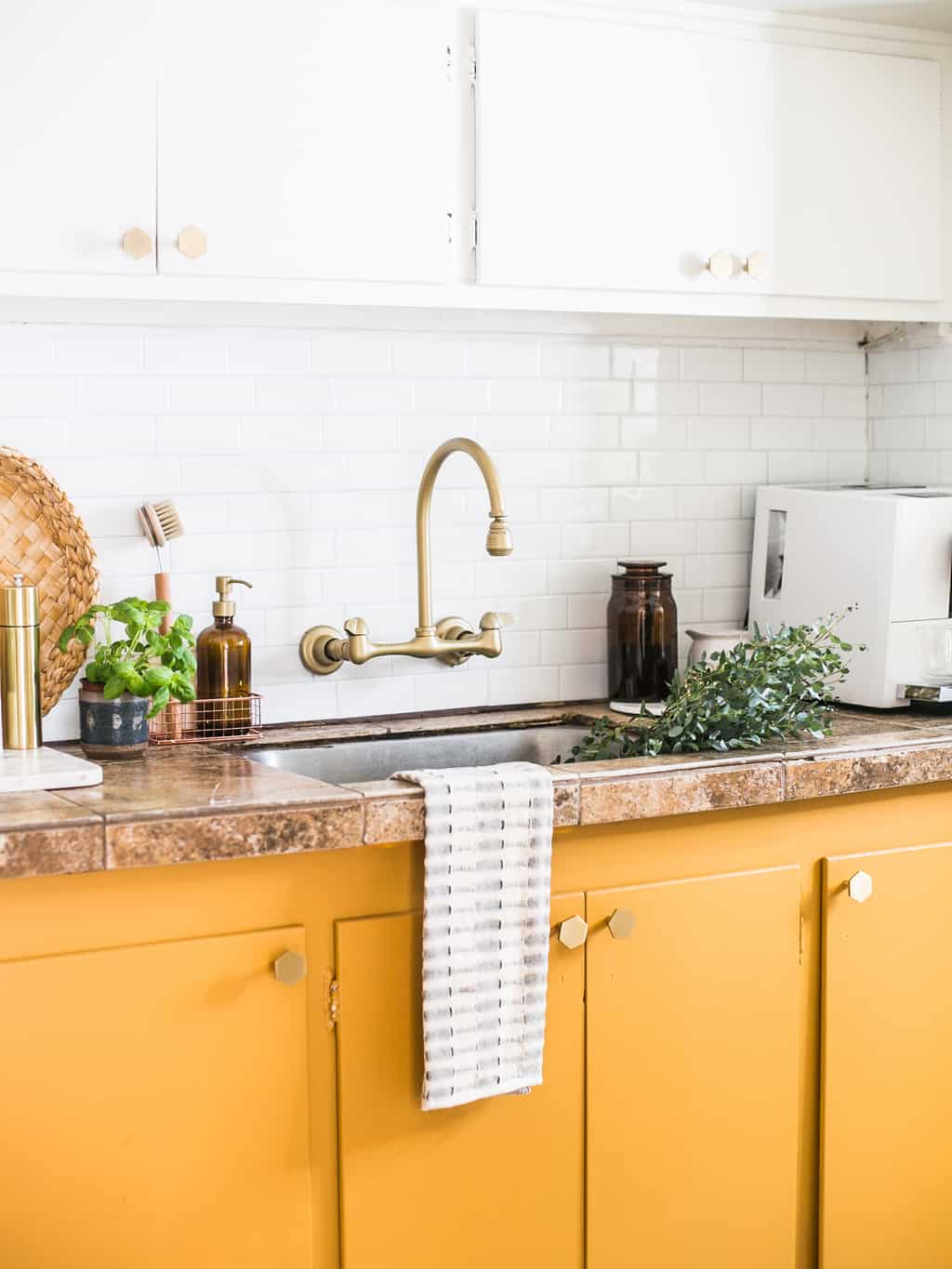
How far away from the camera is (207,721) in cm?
258

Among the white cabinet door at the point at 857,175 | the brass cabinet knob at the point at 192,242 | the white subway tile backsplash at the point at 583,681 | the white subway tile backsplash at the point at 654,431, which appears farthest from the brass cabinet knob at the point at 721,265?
the brass cabinet knob at the point at 192,242

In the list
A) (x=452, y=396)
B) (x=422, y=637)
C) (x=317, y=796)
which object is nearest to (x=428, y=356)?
(x=452, y=396)

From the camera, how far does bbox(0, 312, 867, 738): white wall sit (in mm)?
2607

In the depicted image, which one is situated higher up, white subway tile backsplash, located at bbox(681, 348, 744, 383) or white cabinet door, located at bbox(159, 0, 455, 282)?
white cabinet door, located at bbox(159, 0, 455, 282)

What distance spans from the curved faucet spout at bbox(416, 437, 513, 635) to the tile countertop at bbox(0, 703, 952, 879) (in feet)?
0.91

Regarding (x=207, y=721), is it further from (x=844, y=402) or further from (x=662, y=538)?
(x=844, y=402)

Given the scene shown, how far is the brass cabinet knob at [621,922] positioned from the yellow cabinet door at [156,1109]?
47 cm

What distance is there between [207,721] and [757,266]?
1.26m

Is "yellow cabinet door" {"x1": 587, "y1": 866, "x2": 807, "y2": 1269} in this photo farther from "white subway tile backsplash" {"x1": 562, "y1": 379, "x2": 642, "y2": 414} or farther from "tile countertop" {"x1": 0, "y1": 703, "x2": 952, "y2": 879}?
"white subway tile backsplash" {"x1": 562, "y1": 379, "x2": 642, "y2": 414}

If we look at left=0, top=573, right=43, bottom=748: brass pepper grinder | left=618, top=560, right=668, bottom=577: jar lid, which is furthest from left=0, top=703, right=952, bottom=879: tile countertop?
left=618, top=560, right=668, bottom=577: jar lid

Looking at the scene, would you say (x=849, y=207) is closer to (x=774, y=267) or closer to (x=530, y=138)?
(x=774, y=267)

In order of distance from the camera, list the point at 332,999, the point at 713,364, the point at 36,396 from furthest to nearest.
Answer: the point at 713,364, the point at 36,396, the point at 332,999

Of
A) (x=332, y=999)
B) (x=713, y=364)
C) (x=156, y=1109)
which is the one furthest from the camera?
(x=713, y=364)

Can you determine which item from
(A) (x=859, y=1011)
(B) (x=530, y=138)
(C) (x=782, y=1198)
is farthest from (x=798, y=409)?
(C) (x=782, y=1198)
